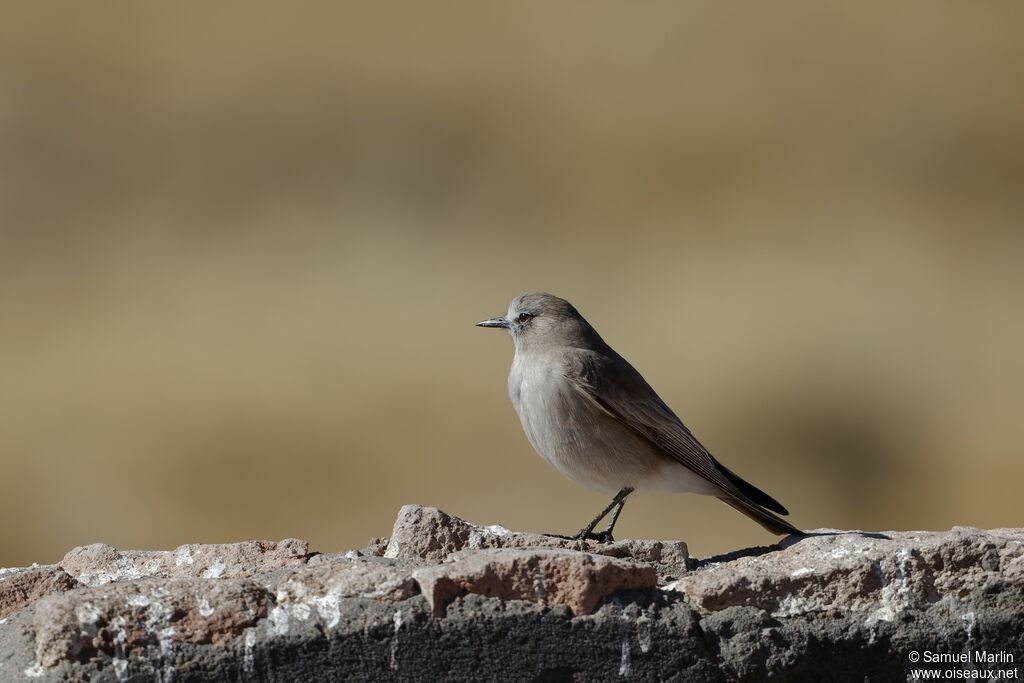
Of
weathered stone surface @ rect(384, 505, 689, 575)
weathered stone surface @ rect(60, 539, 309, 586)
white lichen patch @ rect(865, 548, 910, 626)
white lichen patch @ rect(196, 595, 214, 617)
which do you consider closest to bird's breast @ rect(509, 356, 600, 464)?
weathered stone surface @ rect(384, 505, 689, 575)

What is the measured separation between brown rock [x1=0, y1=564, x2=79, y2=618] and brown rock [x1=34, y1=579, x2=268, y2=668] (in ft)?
1.70

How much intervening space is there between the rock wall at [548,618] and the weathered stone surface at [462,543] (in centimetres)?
2

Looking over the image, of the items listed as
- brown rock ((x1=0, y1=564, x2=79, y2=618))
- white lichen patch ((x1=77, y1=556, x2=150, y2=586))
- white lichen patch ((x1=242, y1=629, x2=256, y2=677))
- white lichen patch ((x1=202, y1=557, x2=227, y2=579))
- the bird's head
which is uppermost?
the bird's head

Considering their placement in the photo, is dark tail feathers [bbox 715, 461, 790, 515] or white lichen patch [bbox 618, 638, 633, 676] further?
dark tail feathers [bbox 715, 461, 790, 515]

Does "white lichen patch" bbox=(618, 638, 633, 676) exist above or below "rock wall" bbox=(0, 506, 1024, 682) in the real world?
below

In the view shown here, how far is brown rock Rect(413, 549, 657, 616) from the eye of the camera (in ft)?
10.9

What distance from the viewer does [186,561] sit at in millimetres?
4160

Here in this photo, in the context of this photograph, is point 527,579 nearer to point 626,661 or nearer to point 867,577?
point 626,661

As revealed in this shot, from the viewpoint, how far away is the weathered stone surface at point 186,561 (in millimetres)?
3990

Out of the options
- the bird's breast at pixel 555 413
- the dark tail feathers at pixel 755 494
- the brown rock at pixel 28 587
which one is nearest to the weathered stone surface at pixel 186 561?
the brown rock at pixel 28 587

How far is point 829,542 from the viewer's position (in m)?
3.84

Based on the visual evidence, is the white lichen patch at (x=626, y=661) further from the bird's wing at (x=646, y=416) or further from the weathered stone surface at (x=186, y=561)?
the bird's wing at (x=646, y=416)

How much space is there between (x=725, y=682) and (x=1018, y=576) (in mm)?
861

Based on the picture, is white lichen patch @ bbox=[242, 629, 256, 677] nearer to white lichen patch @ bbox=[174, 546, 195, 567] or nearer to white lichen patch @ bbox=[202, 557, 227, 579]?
white lichen patch @ bbox=[202, 557, 227, 579]
